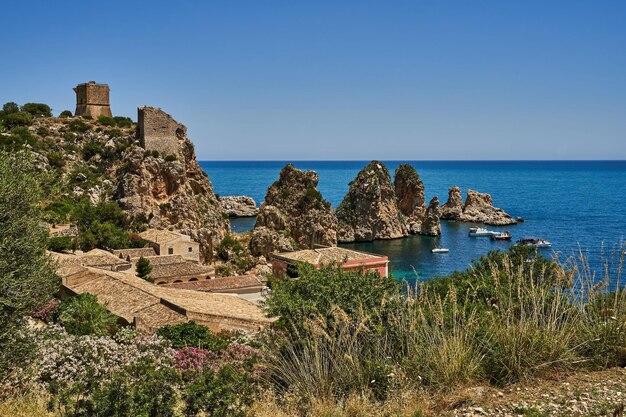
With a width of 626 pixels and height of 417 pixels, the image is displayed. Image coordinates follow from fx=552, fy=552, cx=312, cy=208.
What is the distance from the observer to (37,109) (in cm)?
6209

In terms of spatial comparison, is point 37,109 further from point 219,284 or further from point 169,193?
point 219,284

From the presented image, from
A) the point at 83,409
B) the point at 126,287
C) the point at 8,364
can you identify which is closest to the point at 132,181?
the point at 126,287

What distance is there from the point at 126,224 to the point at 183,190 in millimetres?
6889

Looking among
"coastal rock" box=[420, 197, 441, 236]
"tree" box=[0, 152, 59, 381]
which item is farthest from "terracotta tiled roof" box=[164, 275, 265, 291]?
"coastal rock" box=[420, 197, 441, 236]

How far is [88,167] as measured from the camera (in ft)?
168

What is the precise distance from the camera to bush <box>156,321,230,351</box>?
15.2 meters

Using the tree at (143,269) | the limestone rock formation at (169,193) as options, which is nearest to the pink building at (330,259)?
the tree at (143,269)

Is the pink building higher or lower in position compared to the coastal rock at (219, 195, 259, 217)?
higher

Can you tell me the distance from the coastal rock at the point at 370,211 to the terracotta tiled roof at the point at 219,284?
46.1 m

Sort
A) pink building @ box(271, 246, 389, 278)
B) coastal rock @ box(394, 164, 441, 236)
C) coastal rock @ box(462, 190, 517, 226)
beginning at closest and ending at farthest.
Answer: pink building @ box(271, 246, 389, 278), coastal rock @ box(394, 164, 441, 236), coastal rock @ box(462, 190, 517, 226)

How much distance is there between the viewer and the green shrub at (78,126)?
55.0 m

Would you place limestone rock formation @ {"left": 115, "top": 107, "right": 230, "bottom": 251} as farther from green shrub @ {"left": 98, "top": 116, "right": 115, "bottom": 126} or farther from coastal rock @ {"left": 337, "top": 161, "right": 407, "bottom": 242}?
coastal rock @ {"left": 337, "top": 161, "right": 407, "bottom": 242}

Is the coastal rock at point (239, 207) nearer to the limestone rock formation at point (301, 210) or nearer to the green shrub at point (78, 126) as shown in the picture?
the limestone rock formation at point (301, 210)

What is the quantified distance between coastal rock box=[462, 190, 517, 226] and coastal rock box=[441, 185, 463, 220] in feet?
3.49
